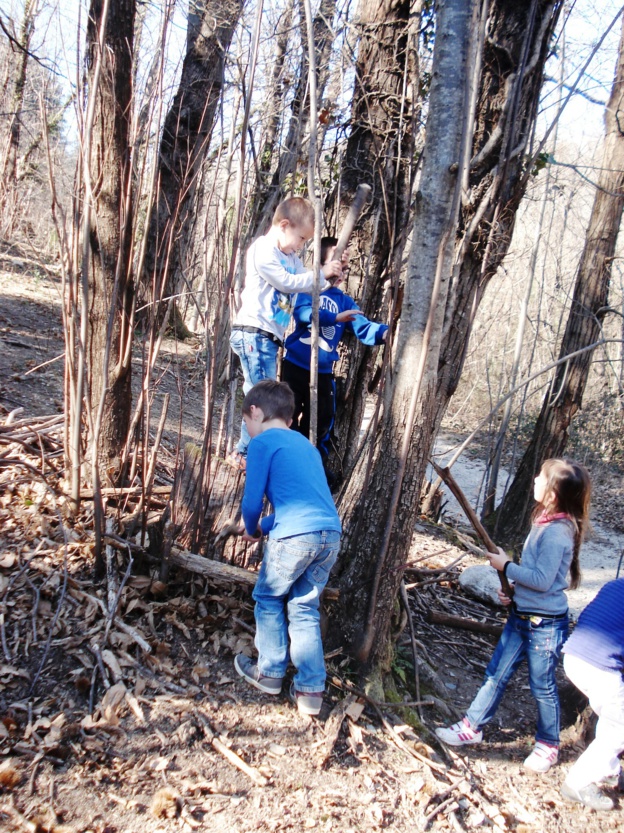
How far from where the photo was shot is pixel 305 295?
3.73 metres

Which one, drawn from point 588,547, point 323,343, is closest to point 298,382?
point 323,343

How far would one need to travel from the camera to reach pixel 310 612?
2611 mm

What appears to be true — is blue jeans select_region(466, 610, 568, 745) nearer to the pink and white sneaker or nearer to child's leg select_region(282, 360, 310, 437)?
the pink and white sneaker

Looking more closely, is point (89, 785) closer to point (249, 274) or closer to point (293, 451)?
point (293, 451)

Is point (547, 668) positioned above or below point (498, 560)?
below

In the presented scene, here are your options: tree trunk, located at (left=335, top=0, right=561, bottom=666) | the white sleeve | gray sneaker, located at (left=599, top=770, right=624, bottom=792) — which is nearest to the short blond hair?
the white sleeve

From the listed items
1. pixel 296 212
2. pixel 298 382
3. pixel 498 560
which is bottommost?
pixel 498 560

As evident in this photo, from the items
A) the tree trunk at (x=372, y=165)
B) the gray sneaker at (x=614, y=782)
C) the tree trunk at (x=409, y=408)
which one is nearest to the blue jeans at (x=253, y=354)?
the tree trunk at (x=372, y=165)

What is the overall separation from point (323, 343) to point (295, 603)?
1.58 m

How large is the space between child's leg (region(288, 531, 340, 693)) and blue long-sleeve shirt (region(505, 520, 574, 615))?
94cm

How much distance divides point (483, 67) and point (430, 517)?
467 centimetres

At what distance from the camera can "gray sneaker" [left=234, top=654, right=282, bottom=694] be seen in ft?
8.61

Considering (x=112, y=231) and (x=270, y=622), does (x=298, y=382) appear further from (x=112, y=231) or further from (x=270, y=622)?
(x=270, y=622)

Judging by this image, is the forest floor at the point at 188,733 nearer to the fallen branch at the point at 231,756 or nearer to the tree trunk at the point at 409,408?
the fallen branch at the point at 231,756
